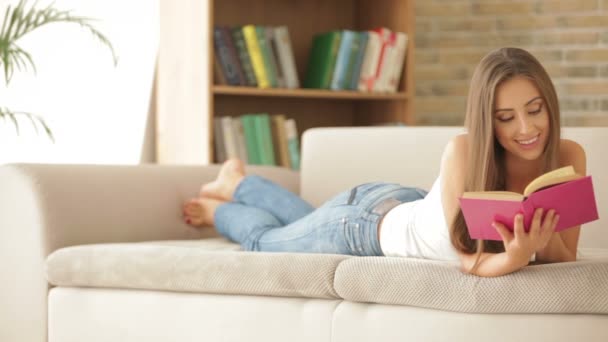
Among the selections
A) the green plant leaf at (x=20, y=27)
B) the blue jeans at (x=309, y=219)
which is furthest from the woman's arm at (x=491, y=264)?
the green plant leaf at (x=20, y=27)

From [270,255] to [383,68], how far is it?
→ 6.99 ft

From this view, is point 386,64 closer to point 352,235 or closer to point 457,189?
point 352,235

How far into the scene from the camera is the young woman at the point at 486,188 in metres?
1.85

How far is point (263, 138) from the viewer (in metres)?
3.93

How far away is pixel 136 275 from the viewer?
2264 mm

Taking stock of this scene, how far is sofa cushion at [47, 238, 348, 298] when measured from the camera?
207 centimetres

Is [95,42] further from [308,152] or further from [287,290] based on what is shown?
[287,290]

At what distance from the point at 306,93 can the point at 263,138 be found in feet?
0.88

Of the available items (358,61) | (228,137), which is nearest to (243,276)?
(228,137)

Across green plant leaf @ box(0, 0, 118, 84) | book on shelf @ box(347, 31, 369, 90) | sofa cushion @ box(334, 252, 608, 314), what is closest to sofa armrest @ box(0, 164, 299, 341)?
green plant leaf @ box(0, 0, 118, 84)

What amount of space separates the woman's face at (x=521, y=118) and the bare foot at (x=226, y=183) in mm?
1149

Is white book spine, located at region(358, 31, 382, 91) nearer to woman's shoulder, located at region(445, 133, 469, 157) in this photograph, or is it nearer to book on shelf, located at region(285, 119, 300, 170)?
book on shelf, located at region(285, 119, 300, 170)

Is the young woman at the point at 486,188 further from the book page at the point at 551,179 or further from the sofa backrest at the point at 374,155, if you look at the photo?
the sofa backrest at the point at 374,155

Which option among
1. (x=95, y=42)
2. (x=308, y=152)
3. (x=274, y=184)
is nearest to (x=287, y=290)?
(x=274, y=184)
